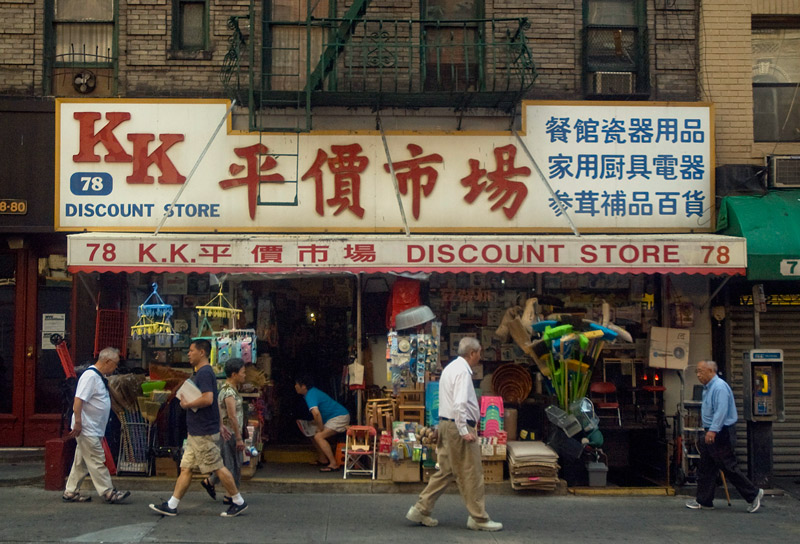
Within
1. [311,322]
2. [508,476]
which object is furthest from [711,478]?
[311,322]

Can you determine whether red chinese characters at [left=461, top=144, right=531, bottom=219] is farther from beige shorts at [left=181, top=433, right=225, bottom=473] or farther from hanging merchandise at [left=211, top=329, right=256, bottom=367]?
beige shorts at [left=181, top=433, right=225, bottom=473]

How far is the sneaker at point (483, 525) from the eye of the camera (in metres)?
8.30

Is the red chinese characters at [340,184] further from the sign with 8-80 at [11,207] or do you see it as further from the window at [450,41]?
the sign with 8-80 at [11,207]

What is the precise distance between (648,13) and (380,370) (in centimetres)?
614

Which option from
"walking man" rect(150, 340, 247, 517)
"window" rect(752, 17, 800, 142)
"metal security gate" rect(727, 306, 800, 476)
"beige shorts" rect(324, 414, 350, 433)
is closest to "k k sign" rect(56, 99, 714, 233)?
"window" rect(752, 17, 800, 142)

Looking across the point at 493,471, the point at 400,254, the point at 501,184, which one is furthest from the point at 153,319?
the point at 501,184

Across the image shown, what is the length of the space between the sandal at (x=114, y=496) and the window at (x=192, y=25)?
594cm

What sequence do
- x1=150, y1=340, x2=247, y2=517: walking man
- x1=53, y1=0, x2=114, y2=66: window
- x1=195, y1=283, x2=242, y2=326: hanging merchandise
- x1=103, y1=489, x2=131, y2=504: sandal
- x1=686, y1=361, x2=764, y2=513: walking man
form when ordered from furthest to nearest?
x1=53, y1=0, x2=114, y2=66: window, x1=195, y1=283, x2=242, y2=326: hanging merchandise, x1=686, y1=361, x2=764, y2=513: walking man, x1=103, y1=489, x2=131, y2=504: sandal, x1=150, y1=340, x2=247, y2=517: walking man

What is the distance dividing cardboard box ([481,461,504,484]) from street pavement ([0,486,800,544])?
286 millimetres

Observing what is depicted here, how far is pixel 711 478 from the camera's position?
960 centimetres

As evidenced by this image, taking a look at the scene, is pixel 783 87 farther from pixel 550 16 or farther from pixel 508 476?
pixel 508 476

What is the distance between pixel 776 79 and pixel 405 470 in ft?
24.8

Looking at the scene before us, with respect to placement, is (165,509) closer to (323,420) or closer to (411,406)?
(323,420)

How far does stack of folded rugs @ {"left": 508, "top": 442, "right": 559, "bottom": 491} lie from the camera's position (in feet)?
33.0
